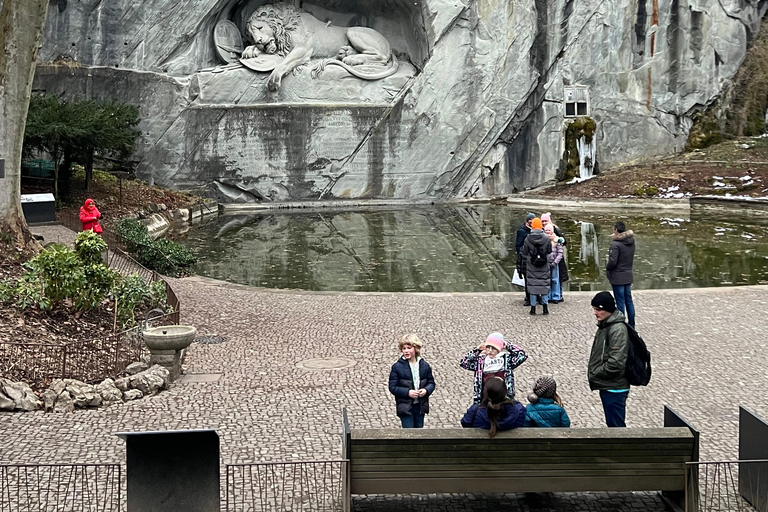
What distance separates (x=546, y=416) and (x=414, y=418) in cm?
107

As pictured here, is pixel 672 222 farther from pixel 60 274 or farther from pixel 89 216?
pixel 60 274

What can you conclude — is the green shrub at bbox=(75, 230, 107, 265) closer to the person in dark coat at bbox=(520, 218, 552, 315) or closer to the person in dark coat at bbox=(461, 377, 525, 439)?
the person in dark coat at bbox=(520, 218, 552, 315)

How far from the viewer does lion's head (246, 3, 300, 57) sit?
32.2 meters

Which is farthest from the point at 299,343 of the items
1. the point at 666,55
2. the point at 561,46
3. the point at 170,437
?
the point at 666,55

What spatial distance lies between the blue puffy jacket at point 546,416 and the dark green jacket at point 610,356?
0.58m

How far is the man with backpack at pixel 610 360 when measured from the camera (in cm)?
683

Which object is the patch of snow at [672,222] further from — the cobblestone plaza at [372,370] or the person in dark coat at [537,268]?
Result: the person in dark coat at [537,268]

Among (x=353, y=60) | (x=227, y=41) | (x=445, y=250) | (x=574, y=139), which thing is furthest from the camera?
(x=574, y=139)

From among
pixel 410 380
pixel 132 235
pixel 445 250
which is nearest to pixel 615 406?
pixel 410 380

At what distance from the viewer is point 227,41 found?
32.8 metres

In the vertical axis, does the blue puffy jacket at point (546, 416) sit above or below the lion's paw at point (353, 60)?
below

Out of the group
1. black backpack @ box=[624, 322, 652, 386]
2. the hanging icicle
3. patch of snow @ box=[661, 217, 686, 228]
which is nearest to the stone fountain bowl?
black backpack @ box=[624, 322, 652, 386]

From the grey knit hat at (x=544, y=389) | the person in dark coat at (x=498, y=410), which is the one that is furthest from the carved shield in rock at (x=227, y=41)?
the person in dark coat at (x=498, y=410)

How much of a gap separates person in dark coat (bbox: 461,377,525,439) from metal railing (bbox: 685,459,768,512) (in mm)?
1145
